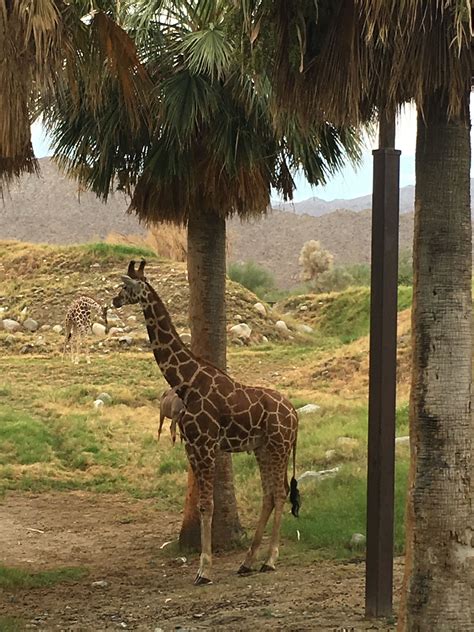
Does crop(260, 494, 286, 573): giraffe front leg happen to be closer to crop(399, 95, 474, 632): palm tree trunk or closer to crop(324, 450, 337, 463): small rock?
crop(399, 95, 474, 632): palm tree trunk

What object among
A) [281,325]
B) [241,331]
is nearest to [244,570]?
[241,331]

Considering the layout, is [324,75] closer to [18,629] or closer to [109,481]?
[18,629]

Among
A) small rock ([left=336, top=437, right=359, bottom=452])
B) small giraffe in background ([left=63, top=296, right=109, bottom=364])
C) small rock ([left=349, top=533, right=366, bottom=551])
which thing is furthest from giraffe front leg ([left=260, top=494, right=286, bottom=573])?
small giraffe in background ([left=63, top=296, right=109, bottom=364])

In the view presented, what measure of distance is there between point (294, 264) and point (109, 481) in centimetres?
5308

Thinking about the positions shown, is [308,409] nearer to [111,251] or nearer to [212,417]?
[212,417]

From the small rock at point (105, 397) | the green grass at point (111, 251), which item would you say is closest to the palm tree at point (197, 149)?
the small rock at point (105, 397)

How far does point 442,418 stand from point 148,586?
13.6 feet

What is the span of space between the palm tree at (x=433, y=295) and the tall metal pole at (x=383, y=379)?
32.8 inches

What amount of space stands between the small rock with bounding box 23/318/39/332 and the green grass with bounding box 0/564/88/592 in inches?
812

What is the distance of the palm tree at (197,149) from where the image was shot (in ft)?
28.7

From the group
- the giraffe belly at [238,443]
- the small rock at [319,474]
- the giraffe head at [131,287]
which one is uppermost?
the giraffe head at [131,287]

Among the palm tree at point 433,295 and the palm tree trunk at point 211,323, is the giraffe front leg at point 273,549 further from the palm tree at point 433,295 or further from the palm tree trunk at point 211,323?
the palm tree at point 433,295

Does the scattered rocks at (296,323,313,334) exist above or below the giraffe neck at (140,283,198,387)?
below

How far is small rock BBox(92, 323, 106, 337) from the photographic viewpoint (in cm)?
2868
